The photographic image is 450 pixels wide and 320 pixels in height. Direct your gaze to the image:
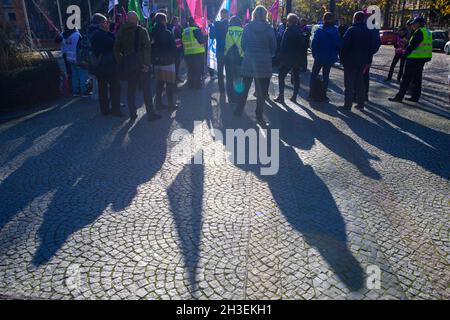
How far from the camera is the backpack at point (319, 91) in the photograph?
28.6 feet

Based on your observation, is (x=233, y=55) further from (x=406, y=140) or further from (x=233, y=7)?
(x=406, y=140)

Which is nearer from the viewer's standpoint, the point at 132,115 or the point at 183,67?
the point at 132,115

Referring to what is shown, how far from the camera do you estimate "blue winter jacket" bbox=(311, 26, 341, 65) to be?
813cm

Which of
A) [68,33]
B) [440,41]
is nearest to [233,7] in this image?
[68,33]

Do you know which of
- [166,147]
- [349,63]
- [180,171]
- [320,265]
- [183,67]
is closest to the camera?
[320,265]

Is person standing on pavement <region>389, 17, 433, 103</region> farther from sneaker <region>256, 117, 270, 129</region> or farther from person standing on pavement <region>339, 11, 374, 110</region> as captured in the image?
sneaker <region>256, 117, 270, 129</region>

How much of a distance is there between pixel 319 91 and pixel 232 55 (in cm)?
225

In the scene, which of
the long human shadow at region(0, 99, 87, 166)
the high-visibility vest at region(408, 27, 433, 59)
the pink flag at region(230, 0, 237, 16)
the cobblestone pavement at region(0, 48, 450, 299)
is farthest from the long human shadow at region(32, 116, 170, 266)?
the high-visibility vest at region(408, 27, 433, 59)

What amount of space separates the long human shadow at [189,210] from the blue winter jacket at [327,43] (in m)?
4.67

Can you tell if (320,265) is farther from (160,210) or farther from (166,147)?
(166,147)

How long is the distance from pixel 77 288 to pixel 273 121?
514 cm

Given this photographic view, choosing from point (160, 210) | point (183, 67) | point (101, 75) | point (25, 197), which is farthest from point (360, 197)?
point (183, 67)

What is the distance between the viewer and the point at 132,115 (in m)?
7.33

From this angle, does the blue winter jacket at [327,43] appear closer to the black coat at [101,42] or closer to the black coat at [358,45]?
the black coat at [358,45]
